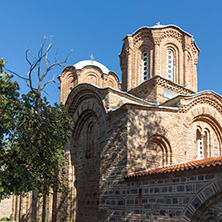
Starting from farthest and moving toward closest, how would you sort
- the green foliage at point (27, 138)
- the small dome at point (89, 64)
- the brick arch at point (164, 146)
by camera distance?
the small dome at point (89, 64) → the brick arch at point (164, 146) → the green foliage at point (27, 138)

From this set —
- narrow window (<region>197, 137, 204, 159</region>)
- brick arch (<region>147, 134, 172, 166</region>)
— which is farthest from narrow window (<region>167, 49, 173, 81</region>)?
brick arch (<region>147, 134, 172, 166</region>)

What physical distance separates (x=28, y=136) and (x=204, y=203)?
16.1 feet

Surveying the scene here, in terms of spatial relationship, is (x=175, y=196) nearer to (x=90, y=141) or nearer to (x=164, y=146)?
(x=164, y=146)

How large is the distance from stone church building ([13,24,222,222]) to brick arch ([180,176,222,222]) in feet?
0.06

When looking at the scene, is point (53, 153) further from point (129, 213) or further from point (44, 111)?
point (129, 213)

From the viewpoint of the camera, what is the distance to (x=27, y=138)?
332 inches

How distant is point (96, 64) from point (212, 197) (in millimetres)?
14837

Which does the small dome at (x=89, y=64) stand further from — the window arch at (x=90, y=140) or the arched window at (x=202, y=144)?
the arched window at (x=202, y=144)

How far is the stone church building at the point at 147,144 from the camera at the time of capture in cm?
652

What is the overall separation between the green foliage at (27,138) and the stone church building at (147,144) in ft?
5.71

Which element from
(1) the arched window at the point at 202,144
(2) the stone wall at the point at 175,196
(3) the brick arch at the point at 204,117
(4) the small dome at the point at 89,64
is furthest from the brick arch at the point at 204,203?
(4) the small dome at the point at 89,64

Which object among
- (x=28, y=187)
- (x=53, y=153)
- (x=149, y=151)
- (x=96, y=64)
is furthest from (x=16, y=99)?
(x=96, y=64)

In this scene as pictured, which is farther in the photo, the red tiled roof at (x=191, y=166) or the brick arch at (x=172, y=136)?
the brick arch at (x=172, y=136)

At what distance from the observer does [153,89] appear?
1215cm
